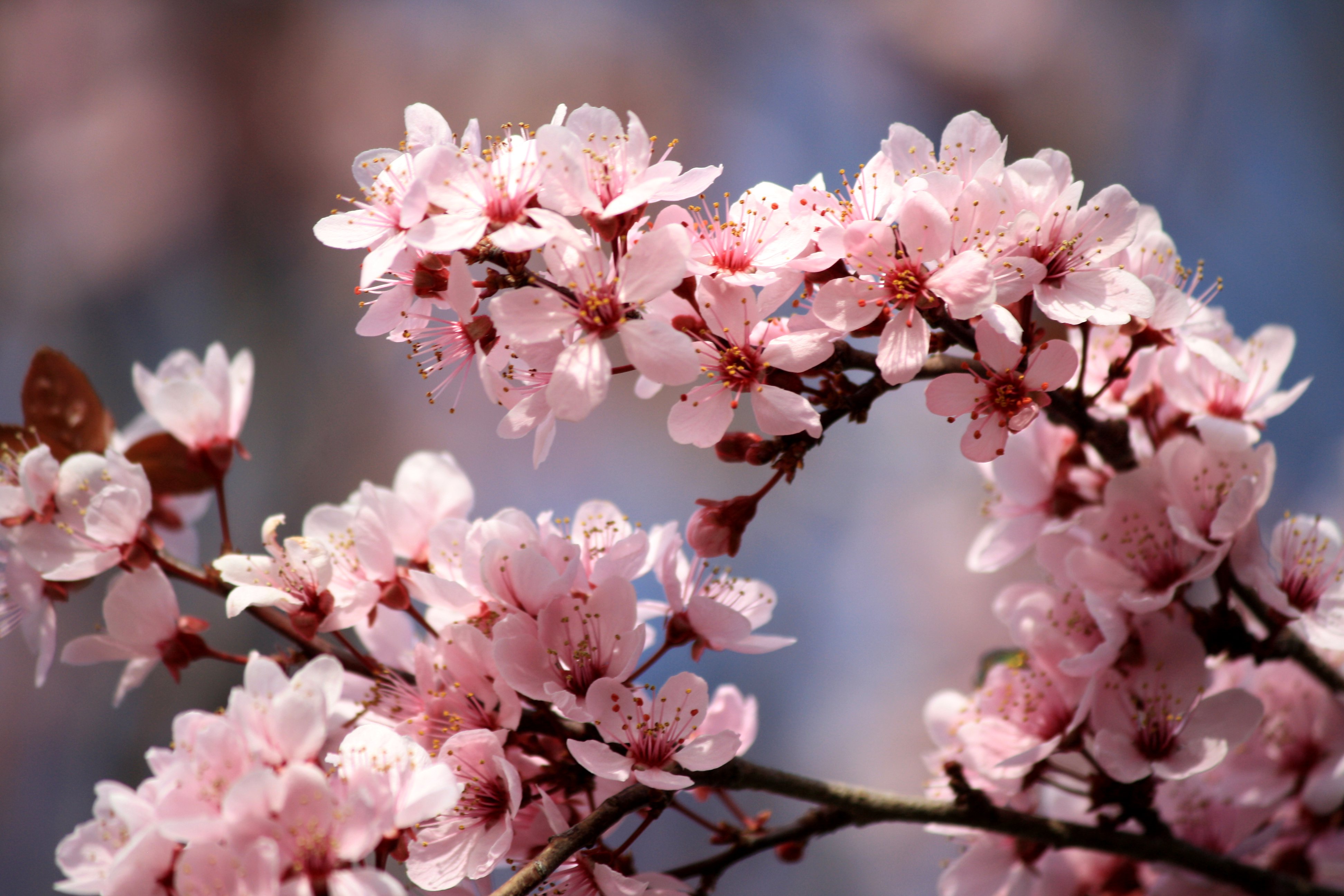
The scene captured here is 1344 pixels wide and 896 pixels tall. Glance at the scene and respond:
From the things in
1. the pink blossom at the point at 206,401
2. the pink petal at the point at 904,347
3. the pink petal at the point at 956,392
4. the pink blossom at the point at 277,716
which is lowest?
the pink blossom at the point at 277,716

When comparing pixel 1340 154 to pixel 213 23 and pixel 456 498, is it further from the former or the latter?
pixel 213 23

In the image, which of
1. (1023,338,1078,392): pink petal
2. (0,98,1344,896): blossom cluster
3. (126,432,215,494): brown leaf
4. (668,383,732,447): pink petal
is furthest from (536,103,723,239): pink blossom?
(126,432,215,494): brown leaf

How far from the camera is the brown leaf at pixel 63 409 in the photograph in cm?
76

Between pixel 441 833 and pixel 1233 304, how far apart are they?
6.59 feet

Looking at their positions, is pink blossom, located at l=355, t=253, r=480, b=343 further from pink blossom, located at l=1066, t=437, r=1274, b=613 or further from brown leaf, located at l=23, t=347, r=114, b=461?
pink blossom, located at l=1066, t=437, r=1274, b=613

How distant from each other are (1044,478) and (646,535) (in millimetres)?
367

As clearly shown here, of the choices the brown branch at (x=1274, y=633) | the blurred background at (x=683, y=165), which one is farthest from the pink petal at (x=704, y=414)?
the blurred background at (x=683, y=165)

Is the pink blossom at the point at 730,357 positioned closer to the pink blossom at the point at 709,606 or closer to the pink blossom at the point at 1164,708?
the pink blossom at the point at 709,606

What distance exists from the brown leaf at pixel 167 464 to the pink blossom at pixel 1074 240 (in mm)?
660

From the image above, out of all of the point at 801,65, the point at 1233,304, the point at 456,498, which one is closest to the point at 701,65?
the point at 801,65

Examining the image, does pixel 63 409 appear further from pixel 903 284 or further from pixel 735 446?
pixel 903 284

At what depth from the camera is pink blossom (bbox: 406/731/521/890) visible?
56 cm

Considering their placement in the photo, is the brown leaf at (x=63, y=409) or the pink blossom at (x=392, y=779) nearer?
the pink blossom at (x=392, y=779)

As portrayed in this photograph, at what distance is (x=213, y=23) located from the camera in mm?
2031
